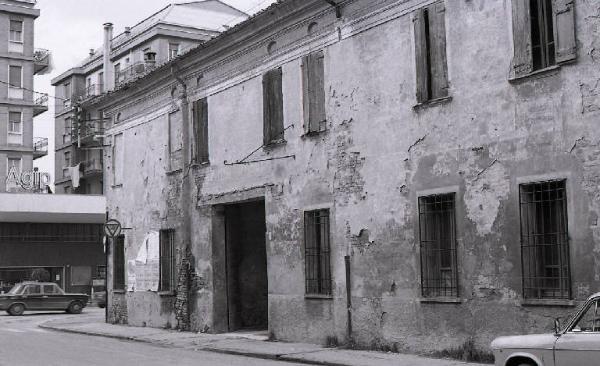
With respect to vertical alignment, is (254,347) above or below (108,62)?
below

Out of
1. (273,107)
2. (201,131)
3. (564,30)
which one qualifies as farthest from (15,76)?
(564,30)

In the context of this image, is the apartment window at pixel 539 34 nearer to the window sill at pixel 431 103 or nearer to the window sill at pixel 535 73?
the window sill at pixel 535 73

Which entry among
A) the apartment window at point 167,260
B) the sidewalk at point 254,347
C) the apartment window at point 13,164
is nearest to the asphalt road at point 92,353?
the sidewalk at point 254,347

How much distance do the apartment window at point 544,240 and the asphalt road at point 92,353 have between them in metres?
4.65

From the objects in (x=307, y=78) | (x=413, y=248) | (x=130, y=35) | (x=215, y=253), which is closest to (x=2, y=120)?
(x=130, y=35)

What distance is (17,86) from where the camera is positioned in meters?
54.5

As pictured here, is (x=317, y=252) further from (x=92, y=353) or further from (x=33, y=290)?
(x=33, y=290)

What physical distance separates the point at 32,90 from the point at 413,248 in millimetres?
45570

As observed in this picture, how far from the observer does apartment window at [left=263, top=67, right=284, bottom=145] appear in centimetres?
1911

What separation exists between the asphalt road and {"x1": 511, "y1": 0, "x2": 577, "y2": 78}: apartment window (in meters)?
6.69

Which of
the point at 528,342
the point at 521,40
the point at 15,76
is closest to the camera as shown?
the point at 528,342

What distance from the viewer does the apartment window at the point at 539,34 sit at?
12581mm

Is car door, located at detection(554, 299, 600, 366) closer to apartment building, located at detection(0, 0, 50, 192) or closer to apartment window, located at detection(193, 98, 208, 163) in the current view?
apartment window, located at detection(193, 98, 208, 163)

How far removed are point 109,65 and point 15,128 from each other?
7705 mm
